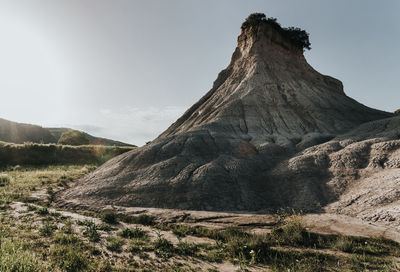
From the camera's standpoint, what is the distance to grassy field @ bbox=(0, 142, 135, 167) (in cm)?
3294

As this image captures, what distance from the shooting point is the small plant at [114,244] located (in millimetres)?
6580

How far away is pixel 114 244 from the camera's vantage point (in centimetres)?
676

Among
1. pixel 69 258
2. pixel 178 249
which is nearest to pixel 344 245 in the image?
pixel 178 249

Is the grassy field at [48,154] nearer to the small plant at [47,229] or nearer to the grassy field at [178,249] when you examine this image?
the grassy field at [178,249]

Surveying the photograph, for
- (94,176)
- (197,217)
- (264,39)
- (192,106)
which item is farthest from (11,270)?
(264,39)

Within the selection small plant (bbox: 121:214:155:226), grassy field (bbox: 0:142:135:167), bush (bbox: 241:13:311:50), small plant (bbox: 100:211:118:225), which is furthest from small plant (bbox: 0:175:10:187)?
bush (bbox: 241:13:311:50)

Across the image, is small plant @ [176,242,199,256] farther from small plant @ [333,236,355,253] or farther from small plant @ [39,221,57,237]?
small plant @ [39,221,57,237]

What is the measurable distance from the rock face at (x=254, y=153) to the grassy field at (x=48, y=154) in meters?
23.4

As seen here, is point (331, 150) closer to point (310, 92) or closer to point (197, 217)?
point (197, 217)

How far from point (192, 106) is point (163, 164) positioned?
13024 millimetres

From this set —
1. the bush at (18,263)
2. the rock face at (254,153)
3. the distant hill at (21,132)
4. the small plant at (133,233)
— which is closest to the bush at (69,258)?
the bush at (18,263)

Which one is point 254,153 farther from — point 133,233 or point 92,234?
point 92,234

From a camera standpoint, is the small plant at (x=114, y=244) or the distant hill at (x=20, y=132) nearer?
the small plant at (x=114, y=244)

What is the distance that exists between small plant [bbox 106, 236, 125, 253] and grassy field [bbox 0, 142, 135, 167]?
33.9 metres
